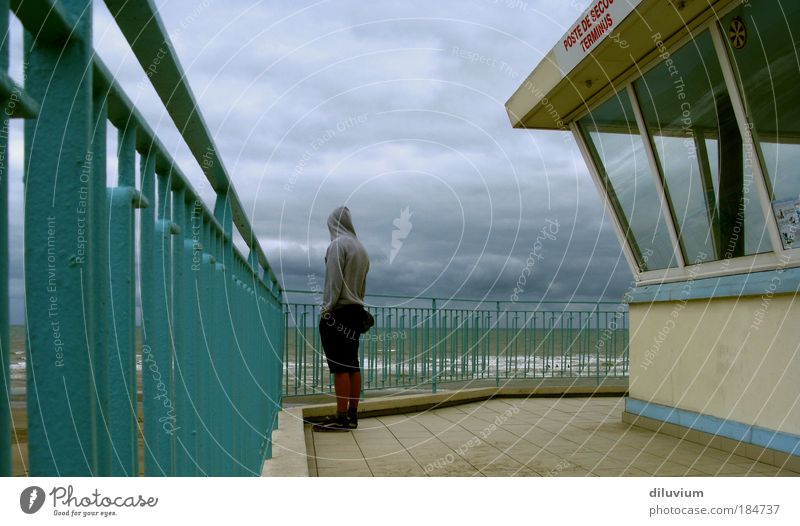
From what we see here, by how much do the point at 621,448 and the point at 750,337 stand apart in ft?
3.97

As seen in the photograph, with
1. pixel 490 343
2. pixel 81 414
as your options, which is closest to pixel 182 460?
pixel 81 414

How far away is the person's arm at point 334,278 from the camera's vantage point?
19.8ft

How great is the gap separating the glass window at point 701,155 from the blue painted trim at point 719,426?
1253 millimetres

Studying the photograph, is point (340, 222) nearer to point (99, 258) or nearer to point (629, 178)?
point (629, 178)

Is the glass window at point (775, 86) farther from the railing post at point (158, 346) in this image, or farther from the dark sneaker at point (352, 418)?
the railing post at point (158, 346)

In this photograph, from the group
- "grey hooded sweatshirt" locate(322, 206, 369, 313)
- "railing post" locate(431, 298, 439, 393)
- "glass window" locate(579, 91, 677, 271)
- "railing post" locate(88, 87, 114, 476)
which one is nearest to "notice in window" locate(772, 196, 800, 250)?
"glass window" locate(579, 91, 677, 271)

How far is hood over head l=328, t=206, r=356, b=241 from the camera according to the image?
6.32m

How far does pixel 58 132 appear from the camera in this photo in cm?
89

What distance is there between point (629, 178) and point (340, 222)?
9.25 ft

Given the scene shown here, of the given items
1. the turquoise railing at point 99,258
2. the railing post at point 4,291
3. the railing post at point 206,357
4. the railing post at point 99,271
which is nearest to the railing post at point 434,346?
the railing post at point 206,357

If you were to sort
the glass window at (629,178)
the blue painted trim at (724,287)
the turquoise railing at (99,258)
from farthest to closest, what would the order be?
the glass window at (629,178), the blue painted trim at (724,287), the turquoise railing at (99,258)

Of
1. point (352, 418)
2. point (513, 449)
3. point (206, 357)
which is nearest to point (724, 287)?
point (513, 449)
